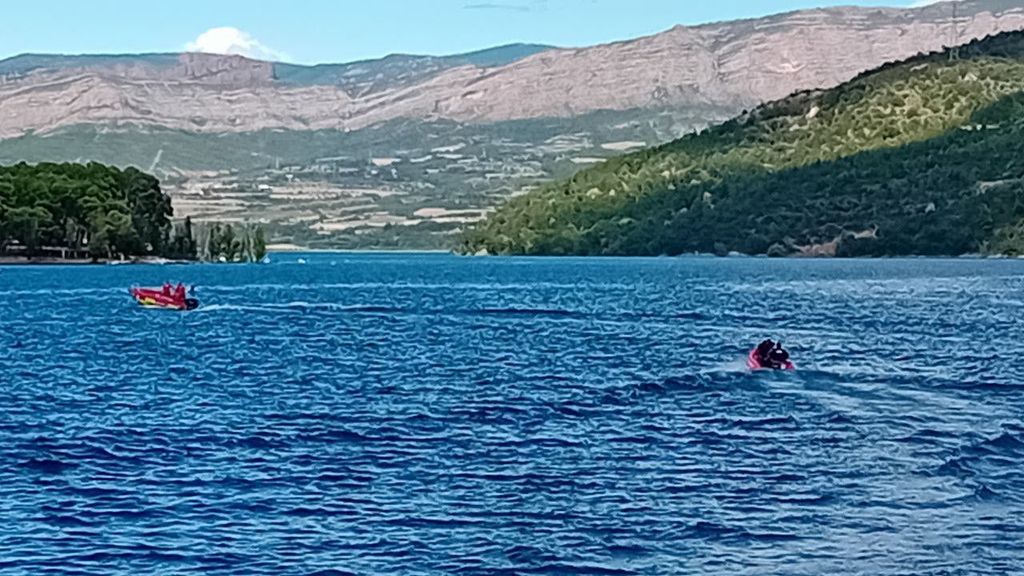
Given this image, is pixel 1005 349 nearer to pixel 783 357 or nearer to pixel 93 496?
pixel 783 357

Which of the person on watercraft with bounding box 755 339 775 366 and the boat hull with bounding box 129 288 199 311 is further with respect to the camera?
the boat hull with bounding box 129 288 199 311

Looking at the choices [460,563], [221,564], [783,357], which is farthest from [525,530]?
[783,357]

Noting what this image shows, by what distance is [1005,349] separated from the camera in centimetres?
10762

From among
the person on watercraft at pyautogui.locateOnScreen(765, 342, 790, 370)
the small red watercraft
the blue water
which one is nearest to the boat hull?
the small red watercraft

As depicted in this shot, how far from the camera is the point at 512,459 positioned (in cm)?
5397

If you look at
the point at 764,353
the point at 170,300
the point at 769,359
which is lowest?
the point at 170,300

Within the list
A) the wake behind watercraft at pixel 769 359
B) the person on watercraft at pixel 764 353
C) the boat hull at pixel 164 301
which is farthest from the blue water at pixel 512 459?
the boat hull at pixel 164 301

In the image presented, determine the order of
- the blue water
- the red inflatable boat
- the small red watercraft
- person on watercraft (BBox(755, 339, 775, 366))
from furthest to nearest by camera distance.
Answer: the small red watercraft
person on watercraft (BBox(755, 339, 775, 366))
the red inflatable boat
the blue water

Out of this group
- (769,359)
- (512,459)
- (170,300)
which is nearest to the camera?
(512,459)

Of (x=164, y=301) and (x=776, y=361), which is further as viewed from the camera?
(x=164, y=301)

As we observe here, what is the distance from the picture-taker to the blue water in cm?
3956

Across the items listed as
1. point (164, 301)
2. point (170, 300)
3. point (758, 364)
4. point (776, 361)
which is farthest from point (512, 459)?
point (164, 301)

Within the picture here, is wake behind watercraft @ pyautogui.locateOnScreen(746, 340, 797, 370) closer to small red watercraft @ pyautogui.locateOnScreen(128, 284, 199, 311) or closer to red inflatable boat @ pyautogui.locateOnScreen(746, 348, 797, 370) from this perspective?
red inflatable boat @ pyautogui.locateOnScreen(746, 348, 797, 370)

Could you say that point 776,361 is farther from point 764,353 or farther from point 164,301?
point 164,301
